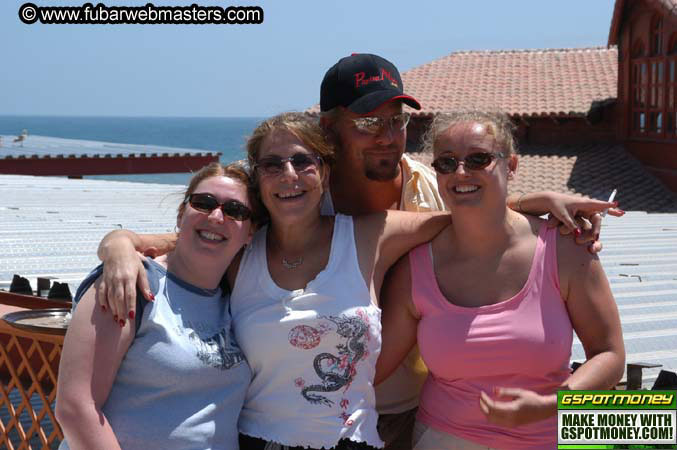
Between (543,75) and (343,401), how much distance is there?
24347 millimetres

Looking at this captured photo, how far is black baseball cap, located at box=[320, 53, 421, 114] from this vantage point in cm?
360

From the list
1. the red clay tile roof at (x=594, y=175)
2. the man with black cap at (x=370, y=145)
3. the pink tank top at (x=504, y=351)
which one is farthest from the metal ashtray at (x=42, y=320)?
the red clay tile roof at (x=594, y=175)

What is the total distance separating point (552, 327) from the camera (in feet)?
9.50

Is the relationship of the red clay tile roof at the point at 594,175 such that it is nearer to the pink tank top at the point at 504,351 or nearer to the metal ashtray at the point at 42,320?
the metal ashtray at the point at 42,320

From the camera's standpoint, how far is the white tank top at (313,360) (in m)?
2.93

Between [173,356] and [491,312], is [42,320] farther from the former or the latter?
[491,312]

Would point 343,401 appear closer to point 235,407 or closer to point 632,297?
point 235,407

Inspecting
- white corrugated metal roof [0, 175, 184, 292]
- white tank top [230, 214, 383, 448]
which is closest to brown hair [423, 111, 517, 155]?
white tank top [230, 214, 383, 448]

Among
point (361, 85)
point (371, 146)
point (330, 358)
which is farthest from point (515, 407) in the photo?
point (361, 85)

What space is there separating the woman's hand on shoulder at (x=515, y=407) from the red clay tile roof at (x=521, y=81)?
20.1 m

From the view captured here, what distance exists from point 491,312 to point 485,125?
25.8 inches

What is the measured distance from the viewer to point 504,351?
2881 mm

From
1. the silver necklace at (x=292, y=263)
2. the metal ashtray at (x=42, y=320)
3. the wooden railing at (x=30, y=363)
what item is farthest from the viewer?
the wooden railing at (x=30, y=363)

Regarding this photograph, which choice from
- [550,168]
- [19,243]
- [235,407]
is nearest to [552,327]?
[235,407]
